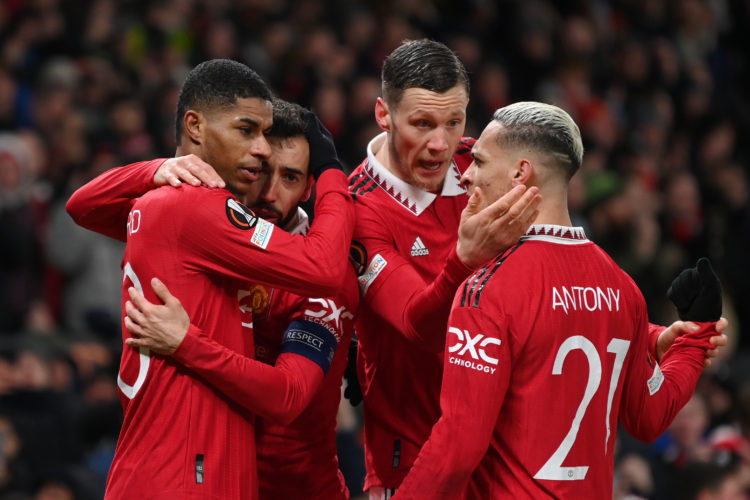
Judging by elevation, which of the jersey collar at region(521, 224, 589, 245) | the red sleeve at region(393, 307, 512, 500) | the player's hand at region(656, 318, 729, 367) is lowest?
the red sleeve at region(393, 307, 512, 500)

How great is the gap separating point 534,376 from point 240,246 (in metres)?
1.11

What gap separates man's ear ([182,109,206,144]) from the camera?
4082mm

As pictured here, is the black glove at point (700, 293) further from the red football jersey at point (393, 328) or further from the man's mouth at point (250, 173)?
the man's mouth at point (250, 173)

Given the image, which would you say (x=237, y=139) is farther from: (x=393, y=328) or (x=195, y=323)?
(x=393, y=328)

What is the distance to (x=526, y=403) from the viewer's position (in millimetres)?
3516

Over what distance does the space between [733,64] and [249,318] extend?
11387 millimetres

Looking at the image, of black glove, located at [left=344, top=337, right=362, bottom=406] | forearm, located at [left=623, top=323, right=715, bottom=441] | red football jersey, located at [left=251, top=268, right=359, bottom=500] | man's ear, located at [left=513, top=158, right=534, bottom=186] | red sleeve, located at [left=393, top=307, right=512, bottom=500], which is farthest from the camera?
black glove, located at [left=344, top=337, right=362, bottom=406]

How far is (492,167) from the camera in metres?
3.70

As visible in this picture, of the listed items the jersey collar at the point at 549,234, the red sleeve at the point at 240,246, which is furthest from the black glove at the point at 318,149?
the jersey collar at the point at 549,234

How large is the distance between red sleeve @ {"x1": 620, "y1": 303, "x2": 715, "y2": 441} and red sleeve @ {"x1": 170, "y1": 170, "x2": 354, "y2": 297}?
108 centimetres

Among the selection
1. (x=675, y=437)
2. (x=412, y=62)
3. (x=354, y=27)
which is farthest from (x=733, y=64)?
(x=412, y=62)

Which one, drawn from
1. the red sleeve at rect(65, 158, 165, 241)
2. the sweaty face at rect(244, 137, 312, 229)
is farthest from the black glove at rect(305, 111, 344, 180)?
the red sleeve at rect(65, 158, 165, 241)

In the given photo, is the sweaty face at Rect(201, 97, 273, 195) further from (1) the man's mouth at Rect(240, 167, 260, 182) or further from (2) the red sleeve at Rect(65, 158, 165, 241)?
(2) the red sleeve at Rect(65, 158, 165, 241)

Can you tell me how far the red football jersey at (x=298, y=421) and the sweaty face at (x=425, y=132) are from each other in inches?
20.5
